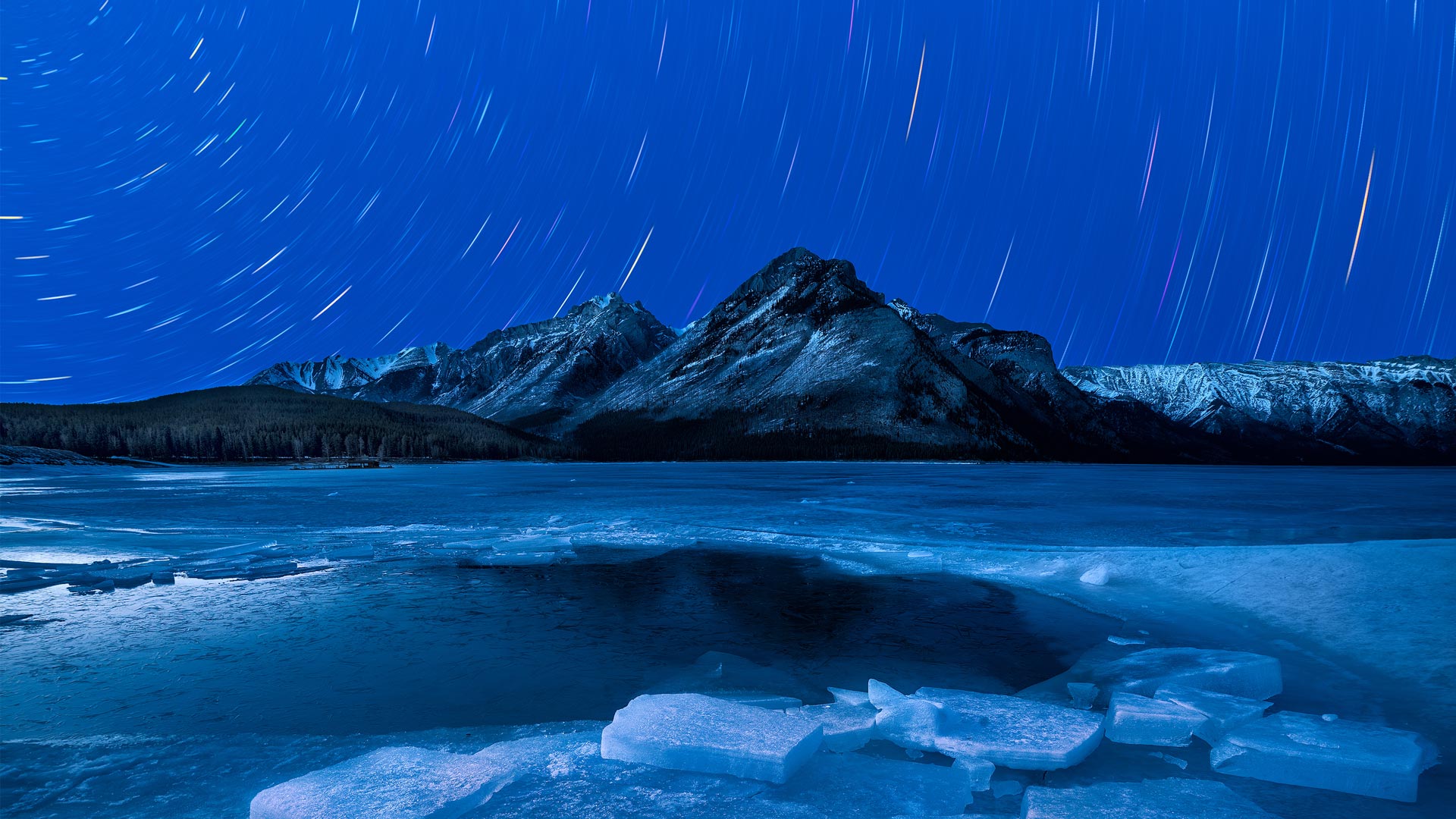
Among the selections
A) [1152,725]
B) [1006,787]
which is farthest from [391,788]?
[1152,725]

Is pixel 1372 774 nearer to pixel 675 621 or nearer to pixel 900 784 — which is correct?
pixel 900 784

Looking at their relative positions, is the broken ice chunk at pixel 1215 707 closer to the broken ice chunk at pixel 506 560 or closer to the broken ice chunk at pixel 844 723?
the broken ice chunk at pixel 844 723

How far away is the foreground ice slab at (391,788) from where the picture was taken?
5.84 m

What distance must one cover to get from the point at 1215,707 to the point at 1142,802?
3.24m

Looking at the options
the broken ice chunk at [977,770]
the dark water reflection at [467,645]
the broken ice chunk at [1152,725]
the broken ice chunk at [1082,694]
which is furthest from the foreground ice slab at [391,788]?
the broken ice chunk at [1082,694]

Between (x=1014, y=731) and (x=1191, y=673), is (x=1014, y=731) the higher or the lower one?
the higher one

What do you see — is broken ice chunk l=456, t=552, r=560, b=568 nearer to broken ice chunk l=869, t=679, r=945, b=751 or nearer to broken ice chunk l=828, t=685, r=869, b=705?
broken ice chunk l=828, t=685, r=869, b=705

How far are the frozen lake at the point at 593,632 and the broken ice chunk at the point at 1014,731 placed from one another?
1.20 feet

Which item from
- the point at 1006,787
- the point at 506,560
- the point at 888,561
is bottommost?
the point at 888,561

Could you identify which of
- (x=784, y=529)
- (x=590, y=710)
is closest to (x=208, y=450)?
A: (x=784, y=529)

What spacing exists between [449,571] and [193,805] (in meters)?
13.7

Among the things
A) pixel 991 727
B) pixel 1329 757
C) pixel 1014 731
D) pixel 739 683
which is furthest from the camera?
pixel 739 683

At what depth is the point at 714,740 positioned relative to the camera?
7.26 m

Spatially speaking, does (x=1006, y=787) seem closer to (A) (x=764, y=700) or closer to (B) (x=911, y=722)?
(B) (x=911, y=722)
